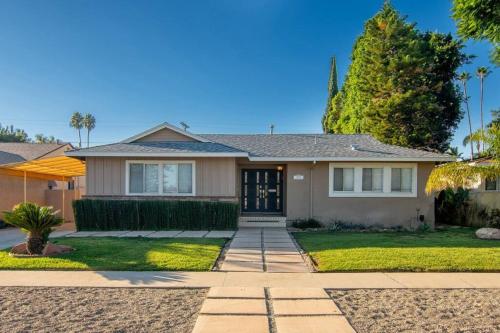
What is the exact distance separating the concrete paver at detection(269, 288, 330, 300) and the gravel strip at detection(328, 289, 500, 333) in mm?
171

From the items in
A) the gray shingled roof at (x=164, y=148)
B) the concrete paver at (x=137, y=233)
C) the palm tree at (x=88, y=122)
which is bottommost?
the concrete paver at (x=137, y=233)

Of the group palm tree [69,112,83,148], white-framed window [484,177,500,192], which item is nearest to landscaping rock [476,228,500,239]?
white-framed window [484,177,500,192]

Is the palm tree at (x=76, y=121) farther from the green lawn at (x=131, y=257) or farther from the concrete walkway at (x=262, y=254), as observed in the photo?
the concrete walkway at (x=262, y=254)

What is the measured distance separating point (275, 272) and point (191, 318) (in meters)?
2.57

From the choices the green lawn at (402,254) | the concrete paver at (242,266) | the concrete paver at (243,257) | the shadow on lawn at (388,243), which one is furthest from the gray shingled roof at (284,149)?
the concrete paver at (242,266)

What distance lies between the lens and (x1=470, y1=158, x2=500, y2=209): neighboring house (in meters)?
13.8

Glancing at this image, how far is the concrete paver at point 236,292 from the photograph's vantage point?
4.98 meters

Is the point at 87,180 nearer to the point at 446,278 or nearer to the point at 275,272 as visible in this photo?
the point at 275,272

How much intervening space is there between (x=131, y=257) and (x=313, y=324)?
4793 mm

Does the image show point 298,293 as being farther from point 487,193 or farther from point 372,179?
point 487,193

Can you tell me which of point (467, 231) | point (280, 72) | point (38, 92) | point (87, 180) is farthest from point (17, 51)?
point (467, 231)

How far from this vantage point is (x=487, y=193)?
13.9 metres

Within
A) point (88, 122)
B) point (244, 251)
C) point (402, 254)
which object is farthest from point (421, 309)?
point (88, 122)

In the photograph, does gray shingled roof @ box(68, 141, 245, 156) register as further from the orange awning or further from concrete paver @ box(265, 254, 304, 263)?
concrete paver @ box(265, 254, 304, 263)
